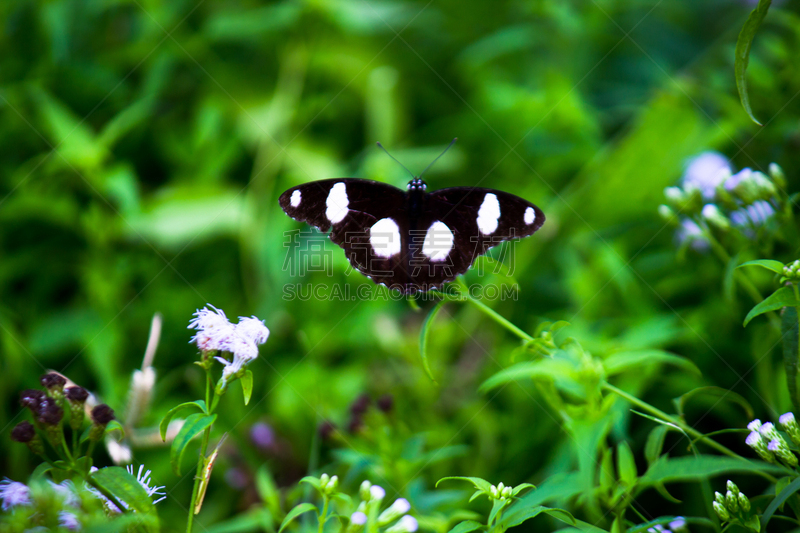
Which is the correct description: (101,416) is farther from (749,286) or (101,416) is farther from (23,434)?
(749,286)

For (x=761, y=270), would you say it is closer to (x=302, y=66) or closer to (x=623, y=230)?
(x=623, y=230)

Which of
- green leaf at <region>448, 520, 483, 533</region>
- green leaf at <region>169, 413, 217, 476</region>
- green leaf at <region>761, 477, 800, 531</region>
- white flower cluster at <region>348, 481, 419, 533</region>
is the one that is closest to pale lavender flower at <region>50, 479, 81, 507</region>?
green leaf at <region>169, 413, 217, 476</region>

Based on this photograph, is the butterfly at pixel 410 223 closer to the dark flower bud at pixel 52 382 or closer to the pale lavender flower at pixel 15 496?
the dark flower bud at pixel 52 382

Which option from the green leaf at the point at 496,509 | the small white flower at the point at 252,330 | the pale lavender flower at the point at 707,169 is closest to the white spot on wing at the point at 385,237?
the small white flower at the point at 252,330

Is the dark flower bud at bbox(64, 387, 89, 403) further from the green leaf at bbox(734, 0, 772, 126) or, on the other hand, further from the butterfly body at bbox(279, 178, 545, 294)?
the green leaf at bbox(734, 0, 772, 126)

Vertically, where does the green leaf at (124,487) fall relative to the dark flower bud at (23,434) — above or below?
below

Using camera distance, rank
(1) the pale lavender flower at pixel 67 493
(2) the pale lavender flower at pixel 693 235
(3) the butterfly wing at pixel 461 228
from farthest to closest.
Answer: (2) the pale lavender flower at pixel 693 235 → (3) the butterfly wing at pixel 461 228 → (1) the pale lavender flower at pixel 67 493
